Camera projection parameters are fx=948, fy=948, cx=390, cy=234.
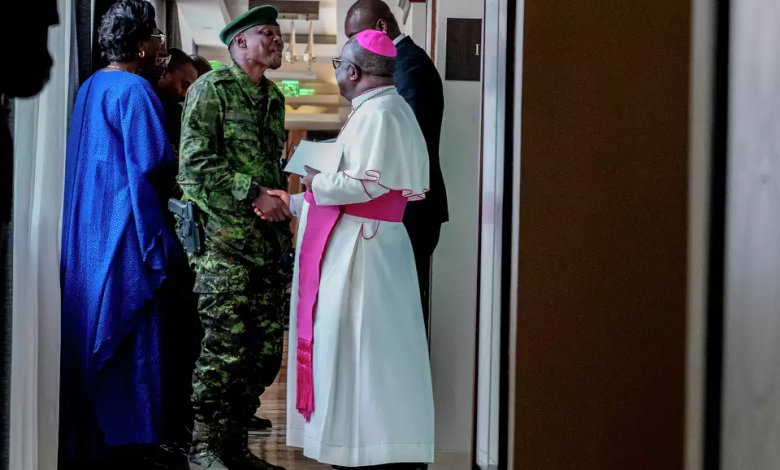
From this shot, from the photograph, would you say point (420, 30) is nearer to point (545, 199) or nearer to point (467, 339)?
point (467, 339)

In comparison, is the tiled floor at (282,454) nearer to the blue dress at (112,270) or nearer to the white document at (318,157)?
the blue dress at (112,270)

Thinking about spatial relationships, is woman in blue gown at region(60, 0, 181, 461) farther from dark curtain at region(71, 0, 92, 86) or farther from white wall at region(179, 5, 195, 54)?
white wall at region(179, 5, 195, 54)

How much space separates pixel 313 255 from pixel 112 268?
78cm

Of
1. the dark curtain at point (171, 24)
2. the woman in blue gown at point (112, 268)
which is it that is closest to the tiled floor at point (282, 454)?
the woman in blue gown at point (112, 268)

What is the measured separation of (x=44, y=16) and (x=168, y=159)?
2282 millimetres

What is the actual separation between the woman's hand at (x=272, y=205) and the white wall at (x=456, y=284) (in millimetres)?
740

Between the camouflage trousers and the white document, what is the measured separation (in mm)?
490

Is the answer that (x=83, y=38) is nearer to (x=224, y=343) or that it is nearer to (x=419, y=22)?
(x=224, y=343)

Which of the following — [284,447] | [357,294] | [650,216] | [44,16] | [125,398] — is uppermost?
[44,16]

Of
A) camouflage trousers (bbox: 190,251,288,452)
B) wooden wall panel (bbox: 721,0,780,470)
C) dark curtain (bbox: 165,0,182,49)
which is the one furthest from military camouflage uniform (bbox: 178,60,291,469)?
dark curtain (bbox: 165,0,182,49)

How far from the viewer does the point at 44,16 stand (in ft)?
3.61

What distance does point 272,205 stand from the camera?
120 inches

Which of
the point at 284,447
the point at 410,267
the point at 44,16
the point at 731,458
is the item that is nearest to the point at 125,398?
the point at 284,447

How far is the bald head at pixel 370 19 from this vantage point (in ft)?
11.6
